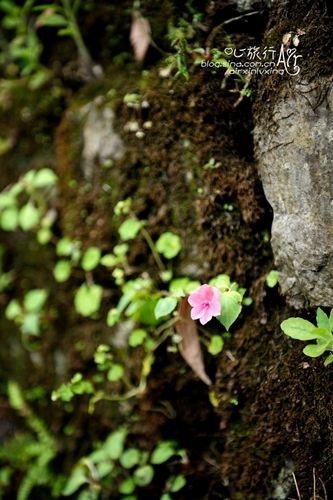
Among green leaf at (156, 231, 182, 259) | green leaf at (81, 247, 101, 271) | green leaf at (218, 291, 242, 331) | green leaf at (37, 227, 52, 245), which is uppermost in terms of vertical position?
green leaf at (218, 291, 242, 331)

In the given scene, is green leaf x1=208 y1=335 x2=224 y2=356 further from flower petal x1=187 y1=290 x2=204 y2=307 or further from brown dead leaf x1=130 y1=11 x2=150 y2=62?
brown dead leaf x1=130 y1=11 x2=150 y2=62

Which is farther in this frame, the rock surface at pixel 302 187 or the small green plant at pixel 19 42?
the small green plant at pixel 19 42

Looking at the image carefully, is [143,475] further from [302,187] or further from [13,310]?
[302,187]

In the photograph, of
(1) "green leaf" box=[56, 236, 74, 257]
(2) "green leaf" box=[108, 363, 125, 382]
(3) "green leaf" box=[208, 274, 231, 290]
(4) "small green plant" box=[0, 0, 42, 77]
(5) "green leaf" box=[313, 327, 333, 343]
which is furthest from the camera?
(4) "small green plant" box=[0, 0, 42, 77]

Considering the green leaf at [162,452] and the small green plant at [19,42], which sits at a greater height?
the small green plant at [19,42]

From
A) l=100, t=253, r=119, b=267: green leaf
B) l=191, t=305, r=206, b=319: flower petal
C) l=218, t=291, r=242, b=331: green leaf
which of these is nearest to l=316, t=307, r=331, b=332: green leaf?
l=218, t=291, r=242, b=331: green leaf

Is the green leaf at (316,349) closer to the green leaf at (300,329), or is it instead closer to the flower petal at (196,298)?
the green leaf at (300,329)

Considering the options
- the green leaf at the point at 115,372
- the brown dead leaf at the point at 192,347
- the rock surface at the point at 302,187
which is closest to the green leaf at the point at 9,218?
the green leaf at the point at 115,372
